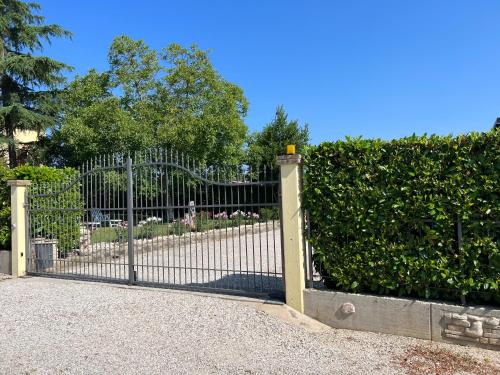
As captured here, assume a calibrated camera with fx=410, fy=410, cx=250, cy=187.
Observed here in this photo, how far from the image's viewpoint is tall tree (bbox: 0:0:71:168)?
68.4 ft

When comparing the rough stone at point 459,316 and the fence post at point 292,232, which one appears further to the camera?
the fence post at point 292,232

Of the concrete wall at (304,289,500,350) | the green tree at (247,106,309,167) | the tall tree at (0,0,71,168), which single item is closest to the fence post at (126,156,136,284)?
the concrete wall at (304,289,500,350)

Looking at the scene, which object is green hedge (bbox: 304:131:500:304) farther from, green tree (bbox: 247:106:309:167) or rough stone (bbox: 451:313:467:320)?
green tree (bbox: 247:106:309:167)

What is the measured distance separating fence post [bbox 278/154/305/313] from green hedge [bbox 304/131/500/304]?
184 millimetres

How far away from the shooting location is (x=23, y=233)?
9094 millimetres

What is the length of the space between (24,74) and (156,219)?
59.6 ft

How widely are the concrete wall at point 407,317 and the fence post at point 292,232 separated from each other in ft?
0.56

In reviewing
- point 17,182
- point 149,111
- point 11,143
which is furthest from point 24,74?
point 17,182

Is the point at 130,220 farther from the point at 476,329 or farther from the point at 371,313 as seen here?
the point at 476,329

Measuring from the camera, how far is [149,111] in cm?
2031

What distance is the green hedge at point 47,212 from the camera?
9221 mm

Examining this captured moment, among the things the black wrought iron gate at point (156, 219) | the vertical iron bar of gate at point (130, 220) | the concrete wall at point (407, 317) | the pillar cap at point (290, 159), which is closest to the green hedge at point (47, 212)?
the black wrought iron gate at point (156, 219)

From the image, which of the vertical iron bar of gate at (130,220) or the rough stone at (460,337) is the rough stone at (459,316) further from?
the vertical iron bar of gate at (130,220)

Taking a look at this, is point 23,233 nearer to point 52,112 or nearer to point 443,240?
point 443,240
